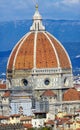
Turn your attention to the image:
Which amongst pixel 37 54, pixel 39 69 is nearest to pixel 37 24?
pixel 37 54

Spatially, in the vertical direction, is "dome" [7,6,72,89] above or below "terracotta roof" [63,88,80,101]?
above

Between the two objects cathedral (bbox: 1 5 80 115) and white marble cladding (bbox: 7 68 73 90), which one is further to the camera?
white marble cladding (bbox: 7 68 73 90)

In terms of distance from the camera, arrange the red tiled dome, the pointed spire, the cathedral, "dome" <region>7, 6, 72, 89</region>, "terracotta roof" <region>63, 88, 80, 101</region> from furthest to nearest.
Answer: the pointed spire
"dome" <region>7, 6, 72, 89</region>
the red tiled dome
the cathedral
"terracotta roof" <region>63, 88, 80, 101</region>

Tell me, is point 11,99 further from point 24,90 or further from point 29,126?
point 29,126

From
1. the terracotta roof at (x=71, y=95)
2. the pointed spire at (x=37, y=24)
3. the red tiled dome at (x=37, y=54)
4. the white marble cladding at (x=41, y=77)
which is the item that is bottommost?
the terracotta roof at (x=71, y=95)

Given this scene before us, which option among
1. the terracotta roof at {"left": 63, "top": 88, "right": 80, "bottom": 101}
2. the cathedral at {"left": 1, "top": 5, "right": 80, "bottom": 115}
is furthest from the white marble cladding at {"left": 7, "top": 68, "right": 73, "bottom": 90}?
the terracotta roof at {"left": 63, "top": 88, "right": 80, "bottom": 101}

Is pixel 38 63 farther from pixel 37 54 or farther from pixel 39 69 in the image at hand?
pixel 37 54

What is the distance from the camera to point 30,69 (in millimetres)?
117562

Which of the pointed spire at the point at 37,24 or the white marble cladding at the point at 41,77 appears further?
the pointed spire at the point at 37,24

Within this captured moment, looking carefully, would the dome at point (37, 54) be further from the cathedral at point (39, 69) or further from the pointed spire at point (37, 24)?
the pointed spire at point (37, 24)

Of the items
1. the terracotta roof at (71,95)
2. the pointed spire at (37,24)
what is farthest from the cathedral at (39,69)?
the pointed spire at (37,24)

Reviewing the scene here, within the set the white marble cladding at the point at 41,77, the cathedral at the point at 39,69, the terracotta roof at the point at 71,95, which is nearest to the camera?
the terracotta roof at the point at 71,95

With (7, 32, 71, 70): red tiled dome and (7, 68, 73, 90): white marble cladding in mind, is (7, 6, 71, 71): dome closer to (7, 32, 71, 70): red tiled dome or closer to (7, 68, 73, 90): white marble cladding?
(7, 32, 71, 70): red tiled dome

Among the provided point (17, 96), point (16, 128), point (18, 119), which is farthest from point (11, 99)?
point (16, 128)
